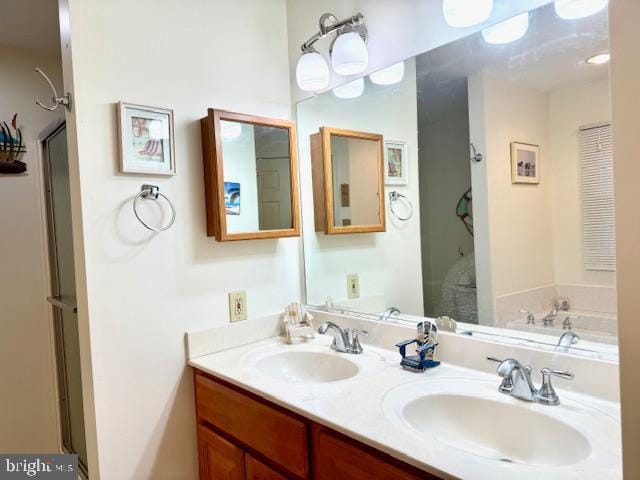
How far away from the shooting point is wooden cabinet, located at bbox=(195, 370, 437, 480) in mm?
988

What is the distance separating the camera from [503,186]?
4.37 ft

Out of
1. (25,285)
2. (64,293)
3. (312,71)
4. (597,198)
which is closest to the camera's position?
(597,198)

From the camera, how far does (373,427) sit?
99 centimetres

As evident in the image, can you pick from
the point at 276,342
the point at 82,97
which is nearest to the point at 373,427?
the point at 276,342

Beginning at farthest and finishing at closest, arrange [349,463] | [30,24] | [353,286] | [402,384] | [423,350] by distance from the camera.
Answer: [30,24], [353,286], [423,350], [402,384], [349,463]

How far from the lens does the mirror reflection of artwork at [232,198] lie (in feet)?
5.46

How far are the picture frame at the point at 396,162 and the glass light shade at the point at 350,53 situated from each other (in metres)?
0.31

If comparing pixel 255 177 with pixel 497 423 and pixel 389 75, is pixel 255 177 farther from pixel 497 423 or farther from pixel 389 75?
pixel 497 423

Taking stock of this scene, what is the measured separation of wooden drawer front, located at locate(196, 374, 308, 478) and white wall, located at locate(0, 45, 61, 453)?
1284 millimetres

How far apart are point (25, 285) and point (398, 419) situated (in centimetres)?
217

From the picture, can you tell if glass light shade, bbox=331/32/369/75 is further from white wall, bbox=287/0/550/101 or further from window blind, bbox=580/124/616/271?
window blind, bbox=580/124/616/271

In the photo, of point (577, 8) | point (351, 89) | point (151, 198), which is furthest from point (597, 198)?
point (151, 198)

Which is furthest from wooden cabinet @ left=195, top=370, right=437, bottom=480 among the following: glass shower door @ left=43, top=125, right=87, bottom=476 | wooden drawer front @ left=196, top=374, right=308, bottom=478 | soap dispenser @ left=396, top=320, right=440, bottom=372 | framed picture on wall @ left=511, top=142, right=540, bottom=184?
framed picture on wall @ left=511, top=142, right=540, bottom=184

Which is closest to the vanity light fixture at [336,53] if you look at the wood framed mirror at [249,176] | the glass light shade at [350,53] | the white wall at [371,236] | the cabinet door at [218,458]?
the glass light shade at [350,53]
